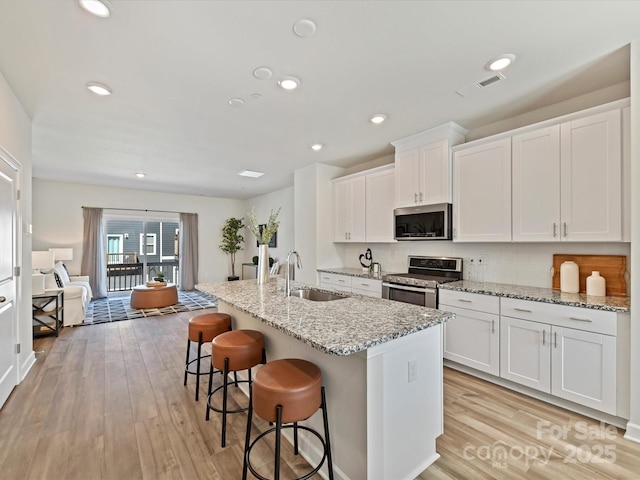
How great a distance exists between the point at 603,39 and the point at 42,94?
4453mm

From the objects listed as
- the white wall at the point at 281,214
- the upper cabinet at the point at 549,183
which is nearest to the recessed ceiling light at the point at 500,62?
the upper cabinet at the point at 549,183

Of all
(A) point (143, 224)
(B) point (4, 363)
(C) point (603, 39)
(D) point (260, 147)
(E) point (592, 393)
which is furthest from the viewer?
(A) point (143, 224)

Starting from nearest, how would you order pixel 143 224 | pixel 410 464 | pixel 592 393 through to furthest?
pixel 410 464, pixel 592 393, pixel 143 224

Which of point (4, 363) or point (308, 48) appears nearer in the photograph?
point (308, 48)

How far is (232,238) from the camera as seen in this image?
28.3 ft

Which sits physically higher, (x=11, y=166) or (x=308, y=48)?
(x=308, y=48)

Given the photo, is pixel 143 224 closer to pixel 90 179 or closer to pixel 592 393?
pixel 90 179

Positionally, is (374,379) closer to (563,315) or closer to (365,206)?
(563,315)

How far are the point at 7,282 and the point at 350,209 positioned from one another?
4.00 meters

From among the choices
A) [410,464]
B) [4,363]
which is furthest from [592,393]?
[4,363]

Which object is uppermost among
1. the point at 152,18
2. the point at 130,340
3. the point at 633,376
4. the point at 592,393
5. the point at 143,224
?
the point at 152,18

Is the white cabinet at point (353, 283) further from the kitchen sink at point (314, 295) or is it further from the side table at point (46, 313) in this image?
the side table at point (46, 313)

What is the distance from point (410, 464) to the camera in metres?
1.67

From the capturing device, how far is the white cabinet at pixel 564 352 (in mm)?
2123
